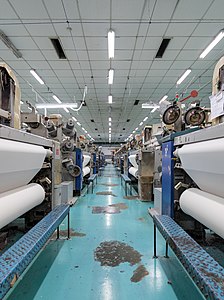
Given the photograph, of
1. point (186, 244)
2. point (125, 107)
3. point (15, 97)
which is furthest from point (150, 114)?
point (186, 244)

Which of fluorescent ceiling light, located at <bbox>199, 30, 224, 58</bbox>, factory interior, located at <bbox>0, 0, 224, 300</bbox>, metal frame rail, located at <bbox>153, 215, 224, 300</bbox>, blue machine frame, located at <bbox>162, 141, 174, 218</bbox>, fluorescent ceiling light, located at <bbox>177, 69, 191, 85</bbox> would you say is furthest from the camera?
fluorescent ceiling light, located at <bbox>177, 69, 191, 85</bbox>

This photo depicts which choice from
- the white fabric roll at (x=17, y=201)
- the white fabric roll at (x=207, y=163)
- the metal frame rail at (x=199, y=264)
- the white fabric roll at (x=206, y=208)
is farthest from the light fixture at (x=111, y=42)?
the metal frame rail at (x=199, y=264)

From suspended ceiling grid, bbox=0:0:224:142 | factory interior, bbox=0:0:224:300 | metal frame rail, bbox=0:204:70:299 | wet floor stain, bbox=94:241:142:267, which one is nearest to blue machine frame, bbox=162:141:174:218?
factory interior, bbox=0:0:224:300

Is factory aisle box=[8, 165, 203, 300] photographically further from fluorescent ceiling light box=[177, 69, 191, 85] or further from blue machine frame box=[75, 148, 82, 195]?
fluorescent ceiling light box=[177, 69, 191, 85]

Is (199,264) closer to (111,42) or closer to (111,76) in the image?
(111,42)

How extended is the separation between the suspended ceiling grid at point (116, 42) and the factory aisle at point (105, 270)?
13.8 feet

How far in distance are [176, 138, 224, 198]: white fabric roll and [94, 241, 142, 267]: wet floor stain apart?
101cm

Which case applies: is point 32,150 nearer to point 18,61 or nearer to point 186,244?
point 186,244

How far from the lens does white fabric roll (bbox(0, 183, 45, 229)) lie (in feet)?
5.21

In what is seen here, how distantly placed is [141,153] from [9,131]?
3.70 m

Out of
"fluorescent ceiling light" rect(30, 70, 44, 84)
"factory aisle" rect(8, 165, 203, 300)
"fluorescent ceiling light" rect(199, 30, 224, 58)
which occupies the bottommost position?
"factory aisle" rect(8, 165, 203, 300)

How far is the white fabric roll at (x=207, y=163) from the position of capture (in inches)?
55.6

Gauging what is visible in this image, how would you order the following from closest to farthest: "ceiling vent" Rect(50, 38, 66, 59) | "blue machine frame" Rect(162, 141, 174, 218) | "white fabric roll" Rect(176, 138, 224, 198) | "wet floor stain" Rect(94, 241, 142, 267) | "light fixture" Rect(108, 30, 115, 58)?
"white fabric roll" Rect(176, 138, 224, 198) < "wet floor stain" Rect(94, 241, 142, 267) < "blue machine frame" Rect(162, 141, 174, 218) < "light fixture" Rect(108, 30, 115, 58) < "ceiling vent" Rect(50, 38, 66, 59)

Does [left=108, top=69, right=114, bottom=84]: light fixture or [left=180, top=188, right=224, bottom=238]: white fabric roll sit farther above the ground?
[left=108, top=69, right=114, bottom=84]: light fixture
